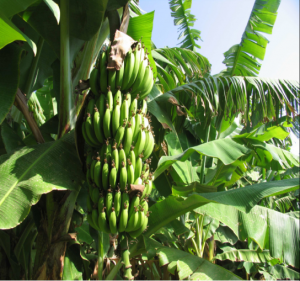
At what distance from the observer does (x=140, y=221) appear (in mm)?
1469

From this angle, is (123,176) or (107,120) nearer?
(123,176)

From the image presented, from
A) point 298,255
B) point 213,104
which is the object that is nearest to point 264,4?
point 213,104

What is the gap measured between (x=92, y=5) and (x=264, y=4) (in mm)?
2509

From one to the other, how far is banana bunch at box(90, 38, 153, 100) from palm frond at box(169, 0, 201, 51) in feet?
8.53

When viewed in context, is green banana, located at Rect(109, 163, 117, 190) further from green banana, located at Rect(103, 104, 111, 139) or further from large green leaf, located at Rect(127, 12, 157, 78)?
large green leaf, located at Rect(127, 12, 157, 78)

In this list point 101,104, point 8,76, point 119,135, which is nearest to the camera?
point 119,135

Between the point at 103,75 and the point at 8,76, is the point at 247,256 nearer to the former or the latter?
the point at 103,75

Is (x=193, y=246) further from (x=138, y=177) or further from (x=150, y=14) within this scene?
(x=150, y=14)

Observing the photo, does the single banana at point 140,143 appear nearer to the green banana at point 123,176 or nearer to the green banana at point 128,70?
the green banana at point 123,176

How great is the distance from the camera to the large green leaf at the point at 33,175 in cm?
131

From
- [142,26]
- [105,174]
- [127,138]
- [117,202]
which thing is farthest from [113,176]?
[142,26]

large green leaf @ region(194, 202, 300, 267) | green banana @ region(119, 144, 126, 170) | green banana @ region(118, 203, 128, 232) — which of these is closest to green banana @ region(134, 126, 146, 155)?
green banana @ region(119, 144, 126, 170)

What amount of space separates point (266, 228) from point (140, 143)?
1.17m

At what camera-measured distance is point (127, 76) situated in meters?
1.69
